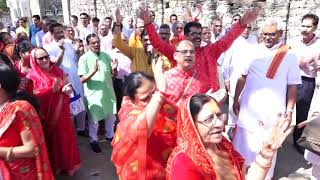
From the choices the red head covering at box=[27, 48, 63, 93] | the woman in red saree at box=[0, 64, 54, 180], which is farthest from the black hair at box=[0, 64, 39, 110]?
the red head covering at box=[27, 48, 63, 93]

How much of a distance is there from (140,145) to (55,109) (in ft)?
4.89

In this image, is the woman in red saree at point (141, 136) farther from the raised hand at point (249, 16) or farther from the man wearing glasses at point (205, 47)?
the raised hand at point (249, 16)

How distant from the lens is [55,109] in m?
3.43

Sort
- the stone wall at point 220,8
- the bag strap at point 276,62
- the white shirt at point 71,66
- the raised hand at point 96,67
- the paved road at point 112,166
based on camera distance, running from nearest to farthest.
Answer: the bag strap at point 276,62 → the paved road at point 112,166 → the raised hand at point 96,67 → the white shirt at point 71,66 → the stone wall at point 220,8

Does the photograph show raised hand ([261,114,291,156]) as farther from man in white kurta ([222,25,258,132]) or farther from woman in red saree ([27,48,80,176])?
man in white kurta ([222,25,258,132])

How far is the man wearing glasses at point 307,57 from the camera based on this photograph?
396 cm

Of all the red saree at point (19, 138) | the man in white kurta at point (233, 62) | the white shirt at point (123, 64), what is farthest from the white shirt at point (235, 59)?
the red saree at point (19, 138)

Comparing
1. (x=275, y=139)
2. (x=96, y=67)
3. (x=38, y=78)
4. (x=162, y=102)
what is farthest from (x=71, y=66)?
(x=275, y=139)

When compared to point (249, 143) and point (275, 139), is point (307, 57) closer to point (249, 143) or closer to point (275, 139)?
point (249, 143)

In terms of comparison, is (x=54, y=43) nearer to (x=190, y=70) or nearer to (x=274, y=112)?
(x=190, y=70)

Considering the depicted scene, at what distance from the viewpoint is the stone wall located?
A: 7.02m

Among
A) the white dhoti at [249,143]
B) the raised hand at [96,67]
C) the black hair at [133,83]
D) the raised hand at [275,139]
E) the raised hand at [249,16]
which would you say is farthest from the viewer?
the raised hand at [96,67]

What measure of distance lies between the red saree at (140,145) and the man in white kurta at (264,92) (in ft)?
3.50

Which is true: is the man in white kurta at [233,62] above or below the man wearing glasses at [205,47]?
below
